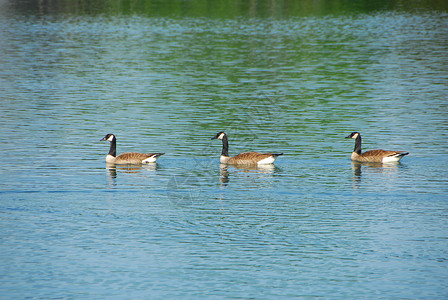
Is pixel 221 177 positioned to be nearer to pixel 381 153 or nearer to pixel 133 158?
pixel 133 158

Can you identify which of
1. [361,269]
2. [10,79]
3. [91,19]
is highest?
[91,19]

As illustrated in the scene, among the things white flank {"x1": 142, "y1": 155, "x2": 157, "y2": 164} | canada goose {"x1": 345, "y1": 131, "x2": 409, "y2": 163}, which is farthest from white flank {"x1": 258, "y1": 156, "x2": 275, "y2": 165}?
white flank {"x1": 142, "y1": 155, "x2": 157, "y2": 164}

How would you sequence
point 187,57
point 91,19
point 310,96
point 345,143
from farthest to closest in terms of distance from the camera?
point 91,19
point 187,57
point 310,96
point 345,143

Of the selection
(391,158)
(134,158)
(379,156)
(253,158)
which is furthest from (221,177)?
(391,158)

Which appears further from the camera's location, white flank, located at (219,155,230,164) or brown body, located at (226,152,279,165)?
white flank, located at (219,155,230,164)

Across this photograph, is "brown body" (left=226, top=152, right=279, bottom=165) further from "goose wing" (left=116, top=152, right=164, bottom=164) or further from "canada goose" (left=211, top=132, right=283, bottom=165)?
"goose wing" (left=116, top=152, right=164, bottom=164)

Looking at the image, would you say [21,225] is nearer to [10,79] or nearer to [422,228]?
[422,228]

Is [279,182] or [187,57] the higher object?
[187,57]

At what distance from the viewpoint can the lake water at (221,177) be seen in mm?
18125

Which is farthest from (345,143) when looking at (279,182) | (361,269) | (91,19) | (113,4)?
(113,4)

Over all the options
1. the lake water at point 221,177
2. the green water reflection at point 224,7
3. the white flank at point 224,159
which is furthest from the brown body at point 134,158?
the green water reflection at point 224,7

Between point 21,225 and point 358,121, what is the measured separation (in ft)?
70.4

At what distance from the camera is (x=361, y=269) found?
18391mm

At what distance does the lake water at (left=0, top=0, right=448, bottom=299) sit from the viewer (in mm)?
18125
